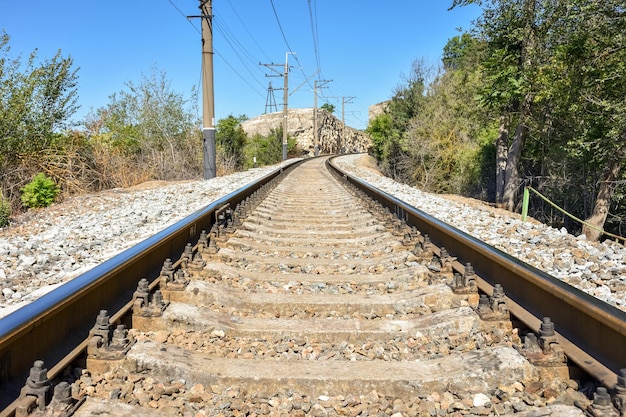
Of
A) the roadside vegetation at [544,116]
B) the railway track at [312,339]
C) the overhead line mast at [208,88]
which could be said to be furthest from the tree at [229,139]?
the railway track at [312,339]

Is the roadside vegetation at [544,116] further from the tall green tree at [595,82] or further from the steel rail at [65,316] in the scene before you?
the steel rail at [65,316]

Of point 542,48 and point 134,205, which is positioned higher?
point 542,48

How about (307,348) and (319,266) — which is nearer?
(307,348)

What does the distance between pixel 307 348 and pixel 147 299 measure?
1081mm

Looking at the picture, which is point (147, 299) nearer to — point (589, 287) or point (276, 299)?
point (276, 299)

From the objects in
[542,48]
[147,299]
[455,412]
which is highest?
[542,48]

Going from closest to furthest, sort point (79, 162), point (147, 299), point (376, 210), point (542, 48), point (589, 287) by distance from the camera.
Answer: point (147, 299) < point (589, 287) < point (376, 210) < point (79, 162) < point (542, 48)

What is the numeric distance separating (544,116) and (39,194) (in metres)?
15.4

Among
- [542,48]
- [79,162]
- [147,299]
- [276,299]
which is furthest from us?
[542,48]

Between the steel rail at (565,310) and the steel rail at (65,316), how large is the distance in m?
2.40

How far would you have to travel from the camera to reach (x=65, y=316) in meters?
2.65

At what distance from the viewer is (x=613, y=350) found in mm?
2402

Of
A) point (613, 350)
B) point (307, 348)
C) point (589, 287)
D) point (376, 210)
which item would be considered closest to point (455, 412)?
point (613, 350)

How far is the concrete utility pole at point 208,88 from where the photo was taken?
669 inches
